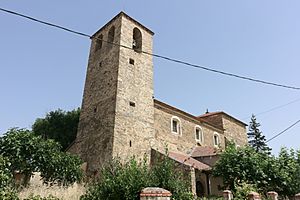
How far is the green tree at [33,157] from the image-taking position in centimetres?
1433

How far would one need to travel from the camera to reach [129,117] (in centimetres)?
1986

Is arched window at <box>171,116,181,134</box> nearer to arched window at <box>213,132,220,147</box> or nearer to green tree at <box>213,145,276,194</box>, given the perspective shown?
green tree at <box>213,145,276,194</box>

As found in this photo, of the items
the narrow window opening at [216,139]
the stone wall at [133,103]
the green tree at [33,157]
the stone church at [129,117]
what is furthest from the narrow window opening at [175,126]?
the green tree at [33,157]

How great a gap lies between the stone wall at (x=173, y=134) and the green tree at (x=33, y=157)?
25.4ft

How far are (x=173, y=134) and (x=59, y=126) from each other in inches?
500

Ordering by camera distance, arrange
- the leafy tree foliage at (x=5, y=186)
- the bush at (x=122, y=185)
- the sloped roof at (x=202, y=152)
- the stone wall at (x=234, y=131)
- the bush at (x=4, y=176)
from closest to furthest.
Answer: the leafy tree foliage at (x=5, y=186), the bush at (x=122, y=185), the bush at (x=4, y=176), the sloped roof at (x=202, y=152), the stone wall at (x=234, y=131)

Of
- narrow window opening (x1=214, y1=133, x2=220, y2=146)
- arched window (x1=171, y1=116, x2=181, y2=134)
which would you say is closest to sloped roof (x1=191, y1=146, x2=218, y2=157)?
arched window (x1=171, y1=116, x2=181, y2=134)

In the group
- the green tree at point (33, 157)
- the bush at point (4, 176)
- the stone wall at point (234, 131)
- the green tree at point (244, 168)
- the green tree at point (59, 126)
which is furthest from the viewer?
the stone wall at point (234, 131)

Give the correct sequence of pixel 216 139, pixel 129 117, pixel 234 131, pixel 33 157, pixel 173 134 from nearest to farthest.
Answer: pixel 33 157
pixel 129 117
pixel 173 134
pixel 216 139
pixel 234 131

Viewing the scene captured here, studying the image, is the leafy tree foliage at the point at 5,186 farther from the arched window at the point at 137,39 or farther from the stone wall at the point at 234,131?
the stone wall at the point at 234,131

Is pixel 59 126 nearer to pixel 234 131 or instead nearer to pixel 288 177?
pixel 234 131

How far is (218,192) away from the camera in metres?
20.2

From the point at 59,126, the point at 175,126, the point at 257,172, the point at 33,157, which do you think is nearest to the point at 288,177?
the point at 257,172

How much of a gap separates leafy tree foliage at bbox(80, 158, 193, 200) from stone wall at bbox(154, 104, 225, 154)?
1089cm
